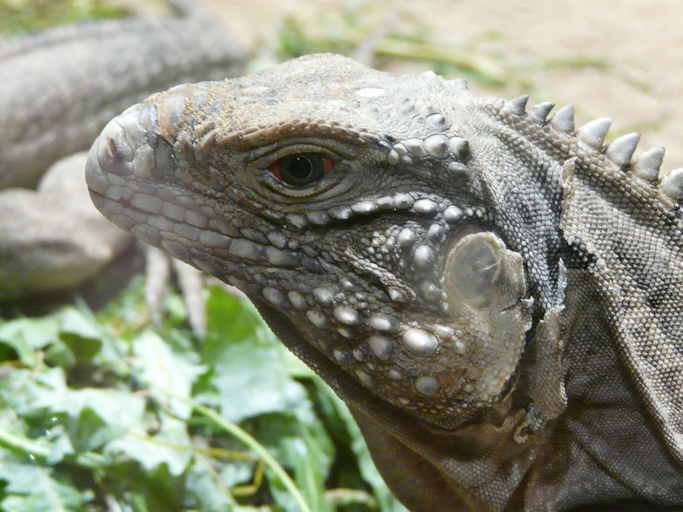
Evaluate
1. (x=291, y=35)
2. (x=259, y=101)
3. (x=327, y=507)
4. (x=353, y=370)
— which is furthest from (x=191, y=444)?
(x=291, y=35)

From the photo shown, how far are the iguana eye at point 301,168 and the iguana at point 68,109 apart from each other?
138 inches

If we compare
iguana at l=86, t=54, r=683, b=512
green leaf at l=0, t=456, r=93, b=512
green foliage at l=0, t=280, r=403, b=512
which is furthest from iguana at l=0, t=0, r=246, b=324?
iguana at l=86, t=54, r=683, b=512

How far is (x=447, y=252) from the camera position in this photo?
2363 millimetres

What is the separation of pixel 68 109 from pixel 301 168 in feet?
15.5

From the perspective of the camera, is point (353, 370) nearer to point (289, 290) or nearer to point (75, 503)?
point (289, 290)

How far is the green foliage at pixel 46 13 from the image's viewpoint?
8344 millimetres

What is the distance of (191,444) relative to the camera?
4.30 m

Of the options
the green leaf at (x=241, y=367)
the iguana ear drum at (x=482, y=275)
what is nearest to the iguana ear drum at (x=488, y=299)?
the iguana ear drum at (x=482, y=275)

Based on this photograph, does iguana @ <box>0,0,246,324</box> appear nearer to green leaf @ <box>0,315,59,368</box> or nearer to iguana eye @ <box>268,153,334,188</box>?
green leaf @ <box>0,315,59,368</box>

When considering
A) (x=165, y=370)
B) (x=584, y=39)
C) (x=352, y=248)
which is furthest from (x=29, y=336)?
(x=584, y=39)

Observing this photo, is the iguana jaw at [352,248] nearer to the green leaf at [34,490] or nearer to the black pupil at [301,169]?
the black pupil at [301,169]

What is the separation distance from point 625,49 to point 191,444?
5.62 m

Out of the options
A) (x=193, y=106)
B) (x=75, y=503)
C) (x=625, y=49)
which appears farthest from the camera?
(x=625, y=49)

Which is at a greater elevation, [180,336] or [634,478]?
[634,478]
